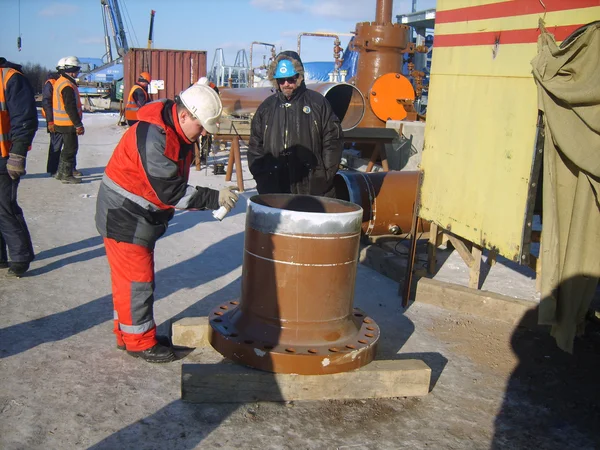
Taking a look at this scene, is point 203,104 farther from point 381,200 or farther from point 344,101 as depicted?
point 344,101

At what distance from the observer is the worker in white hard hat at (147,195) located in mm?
3596

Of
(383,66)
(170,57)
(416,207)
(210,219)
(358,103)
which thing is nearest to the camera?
(416,207)

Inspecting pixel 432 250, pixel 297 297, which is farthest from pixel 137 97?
pixel 297 297

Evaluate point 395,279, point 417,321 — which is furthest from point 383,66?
point 417,321

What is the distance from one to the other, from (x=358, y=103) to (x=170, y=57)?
1259cm

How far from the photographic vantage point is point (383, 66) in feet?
40.7

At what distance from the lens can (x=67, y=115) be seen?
10523 mm

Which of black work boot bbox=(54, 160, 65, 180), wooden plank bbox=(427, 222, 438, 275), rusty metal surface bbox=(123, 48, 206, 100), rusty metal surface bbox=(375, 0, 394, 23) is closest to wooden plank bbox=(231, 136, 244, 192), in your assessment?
black work boot bbox=(54, 160, 65, 180)

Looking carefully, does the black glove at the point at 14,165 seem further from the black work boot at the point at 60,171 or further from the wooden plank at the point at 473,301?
the black work boot at the point at 60,171

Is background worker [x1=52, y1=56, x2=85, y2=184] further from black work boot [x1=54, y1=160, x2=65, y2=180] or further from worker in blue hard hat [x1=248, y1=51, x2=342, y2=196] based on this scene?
worker in blue hard hat [x1=248, y1=51, x2=342, y2=196]

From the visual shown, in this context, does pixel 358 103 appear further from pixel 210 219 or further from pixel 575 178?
pixel 575 178

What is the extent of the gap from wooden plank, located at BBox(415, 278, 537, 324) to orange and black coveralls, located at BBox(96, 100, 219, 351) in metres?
2.38

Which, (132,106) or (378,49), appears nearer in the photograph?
(378,49)

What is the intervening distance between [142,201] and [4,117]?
246cm
